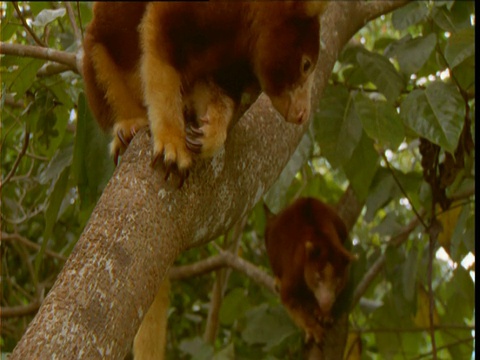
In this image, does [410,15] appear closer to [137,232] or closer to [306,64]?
[306,64]

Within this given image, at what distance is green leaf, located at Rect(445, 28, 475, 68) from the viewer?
226cm

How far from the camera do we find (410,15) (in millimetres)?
2875

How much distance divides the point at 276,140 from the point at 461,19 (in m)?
1.43

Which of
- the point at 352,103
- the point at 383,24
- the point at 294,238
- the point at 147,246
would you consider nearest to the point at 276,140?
the point at 147,246

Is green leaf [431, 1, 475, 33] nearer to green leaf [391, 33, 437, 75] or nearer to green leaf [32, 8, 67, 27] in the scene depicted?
green leaf [391, 33, 437, 75]

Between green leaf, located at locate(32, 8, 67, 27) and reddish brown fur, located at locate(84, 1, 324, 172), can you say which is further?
green leaf, located at locate(32, 8, 67, 27)

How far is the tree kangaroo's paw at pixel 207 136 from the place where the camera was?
5.23ft

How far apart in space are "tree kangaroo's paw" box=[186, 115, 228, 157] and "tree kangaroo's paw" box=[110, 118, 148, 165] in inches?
6.7

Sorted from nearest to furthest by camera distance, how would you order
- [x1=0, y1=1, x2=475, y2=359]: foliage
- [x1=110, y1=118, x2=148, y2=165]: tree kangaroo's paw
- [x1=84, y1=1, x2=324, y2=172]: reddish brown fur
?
[x1=84, y1=1, x2=324, y2=172]: reddish brown fur → [x1=110, y1=118, x2=148, y2=165]: tree kangaroo's paw → [x1=0, y1=1, x2=475, y2=359]: foliage

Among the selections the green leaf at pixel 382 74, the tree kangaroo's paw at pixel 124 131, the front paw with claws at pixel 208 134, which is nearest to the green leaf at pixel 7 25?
the tree kangaroo's paw at pixel 124 131

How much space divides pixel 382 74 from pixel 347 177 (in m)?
0.40

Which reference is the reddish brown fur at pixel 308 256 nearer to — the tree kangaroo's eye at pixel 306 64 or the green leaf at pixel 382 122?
the green leaf at pixel 382 122

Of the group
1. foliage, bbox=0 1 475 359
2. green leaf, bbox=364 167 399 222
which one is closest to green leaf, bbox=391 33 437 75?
foliage, bbox=0 1 475 359

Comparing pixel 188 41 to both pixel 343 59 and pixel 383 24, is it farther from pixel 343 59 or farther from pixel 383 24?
pixel 383 24
